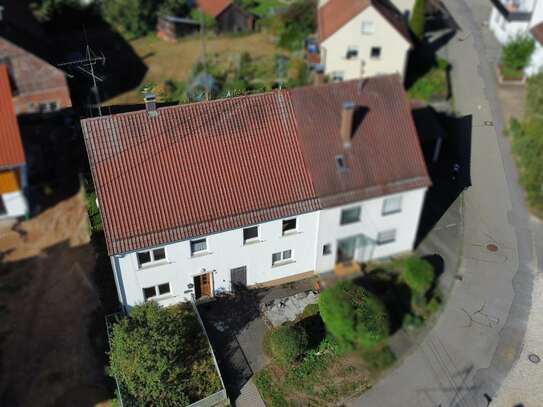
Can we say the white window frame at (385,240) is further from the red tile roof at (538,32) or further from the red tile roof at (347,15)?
the red tile roof at (538,32)

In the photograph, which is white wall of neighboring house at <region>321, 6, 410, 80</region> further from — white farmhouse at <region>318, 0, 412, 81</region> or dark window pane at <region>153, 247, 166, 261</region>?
dark window pane at <region>153, 247, 166, 261</region>

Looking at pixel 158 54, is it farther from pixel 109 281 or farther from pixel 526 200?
pixel 526 200

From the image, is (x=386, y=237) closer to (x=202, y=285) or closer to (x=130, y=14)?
(x=202, y=285)

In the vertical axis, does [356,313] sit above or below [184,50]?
below

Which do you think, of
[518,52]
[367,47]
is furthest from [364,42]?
[518,52]

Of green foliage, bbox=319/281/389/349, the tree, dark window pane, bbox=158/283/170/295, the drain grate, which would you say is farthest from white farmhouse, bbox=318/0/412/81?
green foliage, bbox=319/281/389/349

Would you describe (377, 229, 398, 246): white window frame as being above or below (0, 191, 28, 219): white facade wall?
above
